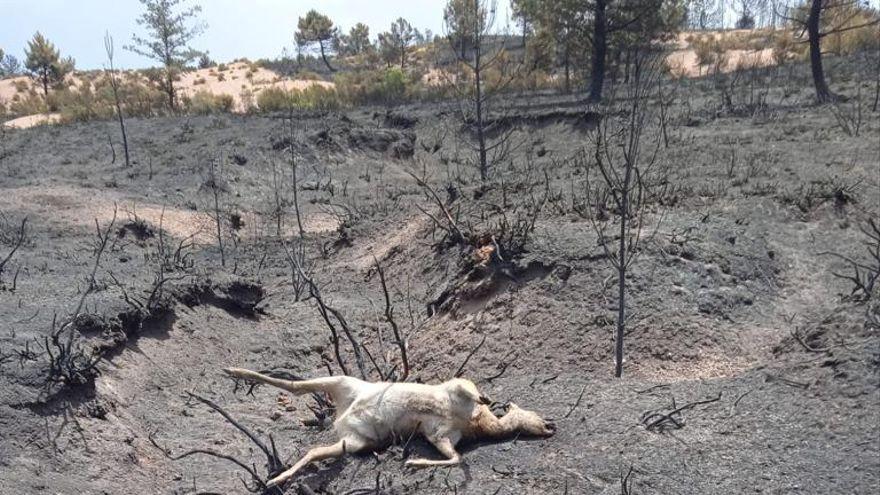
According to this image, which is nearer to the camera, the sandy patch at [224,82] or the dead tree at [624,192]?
the dead tree at [624,192]

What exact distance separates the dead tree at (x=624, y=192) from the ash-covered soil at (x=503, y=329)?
226 mm

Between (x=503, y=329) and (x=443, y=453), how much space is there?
2.85 m

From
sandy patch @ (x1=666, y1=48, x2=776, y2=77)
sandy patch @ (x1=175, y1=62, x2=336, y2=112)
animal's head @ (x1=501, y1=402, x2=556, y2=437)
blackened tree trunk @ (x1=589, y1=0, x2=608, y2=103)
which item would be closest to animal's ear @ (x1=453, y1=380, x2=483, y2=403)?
animal's head @ (x1=501, y1=402, x2=556, y2=437)

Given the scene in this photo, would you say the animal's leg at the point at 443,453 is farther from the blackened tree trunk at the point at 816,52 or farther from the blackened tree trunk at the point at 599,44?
the blackened tree trunk at the point at 599,44

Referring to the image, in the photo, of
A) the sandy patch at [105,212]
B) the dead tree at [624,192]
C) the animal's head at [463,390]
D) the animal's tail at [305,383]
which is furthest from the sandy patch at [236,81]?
the animal's head at [463,390]

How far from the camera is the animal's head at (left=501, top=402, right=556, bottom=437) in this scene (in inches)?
158

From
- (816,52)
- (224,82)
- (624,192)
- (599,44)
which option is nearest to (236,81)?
(224,82)

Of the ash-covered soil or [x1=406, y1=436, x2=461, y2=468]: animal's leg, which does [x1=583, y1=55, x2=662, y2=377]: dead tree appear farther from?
[x1=406, y1=436, x2=461, y2=468]: animal's leg

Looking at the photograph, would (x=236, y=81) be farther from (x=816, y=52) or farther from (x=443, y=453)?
(x=443, y=453)

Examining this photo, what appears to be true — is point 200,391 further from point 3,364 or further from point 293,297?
point 293,297

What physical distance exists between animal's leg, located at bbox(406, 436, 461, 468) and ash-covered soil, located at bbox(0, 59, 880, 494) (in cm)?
6

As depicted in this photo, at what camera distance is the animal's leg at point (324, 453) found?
386cm

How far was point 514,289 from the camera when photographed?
698cm

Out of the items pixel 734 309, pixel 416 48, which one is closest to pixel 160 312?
pixel 734 309
